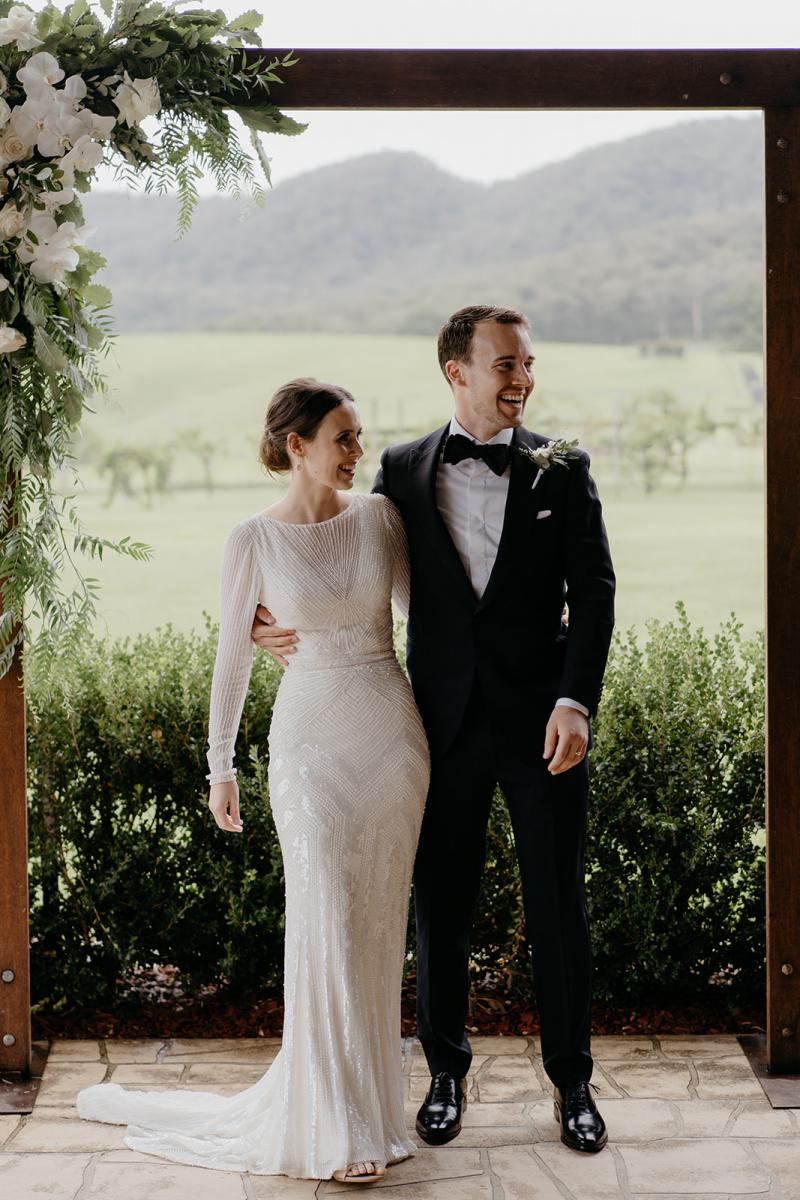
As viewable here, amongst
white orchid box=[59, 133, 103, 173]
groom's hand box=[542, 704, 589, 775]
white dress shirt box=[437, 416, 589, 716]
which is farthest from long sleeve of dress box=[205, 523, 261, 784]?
white orchid box=[59, 133, 103, 173]

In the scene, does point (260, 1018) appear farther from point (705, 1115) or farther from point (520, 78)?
point (520, 78)

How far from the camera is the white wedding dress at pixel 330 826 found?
115 inches

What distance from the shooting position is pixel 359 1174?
113 inches

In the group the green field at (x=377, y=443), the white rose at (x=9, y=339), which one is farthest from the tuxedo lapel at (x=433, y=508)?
the green field at (x=377, y=443)

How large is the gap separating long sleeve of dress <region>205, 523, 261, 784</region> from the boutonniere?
0.73m

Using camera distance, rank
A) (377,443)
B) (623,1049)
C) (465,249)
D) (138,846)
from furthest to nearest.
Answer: (465,249)
(377,443)
(138,846)
(623,1049)

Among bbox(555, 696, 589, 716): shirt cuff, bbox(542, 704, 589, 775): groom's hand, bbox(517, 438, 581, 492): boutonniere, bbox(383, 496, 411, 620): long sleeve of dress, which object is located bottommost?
bbox(542, 704, 589, 775): groom's hand

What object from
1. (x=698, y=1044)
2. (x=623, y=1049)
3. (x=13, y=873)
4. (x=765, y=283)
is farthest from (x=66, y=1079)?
(x=765, y=283)

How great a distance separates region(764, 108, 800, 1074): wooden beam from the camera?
336 centimetres

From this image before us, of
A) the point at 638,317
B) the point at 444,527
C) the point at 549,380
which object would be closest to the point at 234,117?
the point at 444,527

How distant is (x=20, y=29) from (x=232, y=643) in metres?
1.53

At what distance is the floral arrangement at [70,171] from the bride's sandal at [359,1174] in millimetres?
1443

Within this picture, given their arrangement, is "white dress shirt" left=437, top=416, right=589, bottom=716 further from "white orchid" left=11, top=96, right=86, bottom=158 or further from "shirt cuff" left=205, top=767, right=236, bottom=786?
"white orchid" left=11, top=96, right=86, bottom=158

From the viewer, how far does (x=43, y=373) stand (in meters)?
3.07
